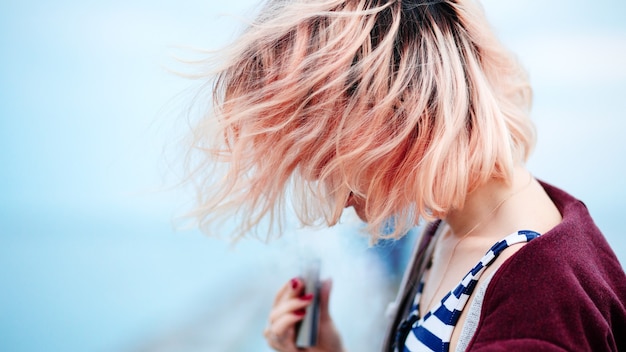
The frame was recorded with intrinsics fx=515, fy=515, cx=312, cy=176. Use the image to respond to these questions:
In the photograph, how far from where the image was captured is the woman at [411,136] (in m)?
0.63

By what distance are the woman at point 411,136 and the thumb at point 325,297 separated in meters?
0.26

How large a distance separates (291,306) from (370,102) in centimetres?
45

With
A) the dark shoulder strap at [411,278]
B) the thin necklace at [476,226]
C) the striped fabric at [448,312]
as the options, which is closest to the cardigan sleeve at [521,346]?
the striped fabric at [448,312]

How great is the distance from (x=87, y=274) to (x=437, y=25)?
82 cm

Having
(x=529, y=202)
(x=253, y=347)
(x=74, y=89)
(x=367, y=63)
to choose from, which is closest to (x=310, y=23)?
(x=367, y=63)

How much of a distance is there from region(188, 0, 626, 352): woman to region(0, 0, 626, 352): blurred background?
0.93 ft

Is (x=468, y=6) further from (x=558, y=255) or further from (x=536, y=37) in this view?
(x=536, y=37)

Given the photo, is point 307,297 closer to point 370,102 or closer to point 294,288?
point 294,288

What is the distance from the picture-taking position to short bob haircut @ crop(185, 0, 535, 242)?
2.12ft

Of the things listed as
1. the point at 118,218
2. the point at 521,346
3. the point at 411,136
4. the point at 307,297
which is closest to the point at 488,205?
the point at 411,136

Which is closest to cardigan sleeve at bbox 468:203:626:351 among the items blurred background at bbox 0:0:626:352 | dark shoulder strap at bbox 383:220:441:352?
dark shoulder strap at bbox 383:220:441:352

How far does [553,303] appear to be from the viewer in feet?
1.73

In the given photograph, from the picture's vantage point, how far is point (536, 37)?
1234 mm

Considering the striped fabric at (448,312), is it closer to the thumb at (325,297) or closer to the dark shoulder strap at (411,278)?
the dark shoulder strap at (411,278)
